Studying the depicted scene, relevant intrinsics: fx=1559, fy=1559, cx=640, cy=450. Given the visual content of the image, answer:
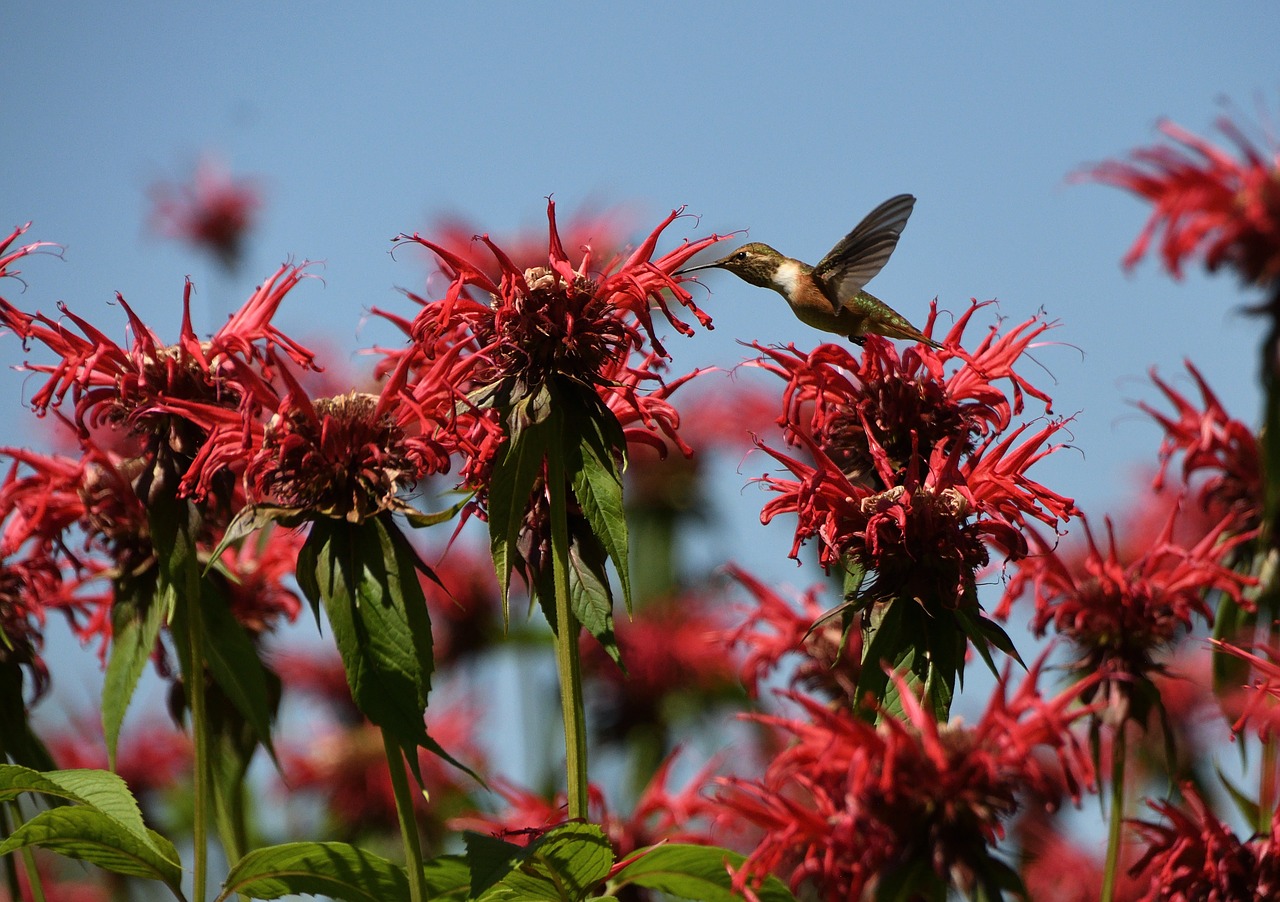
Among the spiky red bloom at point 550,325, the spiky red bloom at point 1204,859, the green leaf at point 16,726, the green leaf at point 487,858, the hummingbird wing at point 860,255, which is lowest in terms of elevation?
the spiky red bloom at point 1204,859

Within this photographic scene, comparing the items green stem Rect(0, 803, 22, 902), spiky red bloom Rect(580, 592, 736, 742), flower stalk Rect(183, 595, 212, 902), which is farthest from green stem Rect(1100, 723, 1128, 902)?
spiky red bloom Rect(580, 592, 736, 742)

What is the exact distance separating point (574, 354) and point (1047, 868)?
13.4ft

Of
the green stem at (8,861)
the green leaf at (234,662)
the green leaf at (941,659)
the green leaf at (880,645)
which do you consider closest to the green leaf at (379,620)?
the green leaf at (234,662)

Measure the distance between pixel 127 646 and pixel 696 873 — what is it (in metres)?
1.52

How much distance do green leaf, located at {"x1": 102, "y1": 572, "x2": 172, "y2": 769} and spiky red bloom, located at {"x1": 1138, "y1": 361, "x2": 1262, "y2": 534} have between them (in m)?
2.83

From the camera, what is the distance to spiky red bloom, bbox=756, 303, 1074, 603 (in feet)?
11.3

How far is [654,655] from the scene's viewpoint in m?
8.11

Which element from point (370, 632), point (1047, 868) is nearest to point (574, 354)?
point (370, 632)

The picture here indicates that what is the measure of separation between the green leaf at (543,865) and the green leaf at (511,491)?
489 mm

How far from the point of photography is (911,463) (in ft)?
11.5

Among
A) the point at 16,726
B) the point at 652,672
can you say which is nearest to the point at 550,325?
the point at 16,726

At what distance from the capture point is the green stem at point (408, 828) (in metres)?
2.99

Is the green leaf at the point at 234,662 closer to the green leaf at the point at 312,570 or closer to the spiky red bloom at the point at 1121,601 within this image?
the green leaf at the point at 312,570

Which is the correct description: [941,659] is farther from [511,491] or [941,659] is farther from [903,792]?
[511,491]
